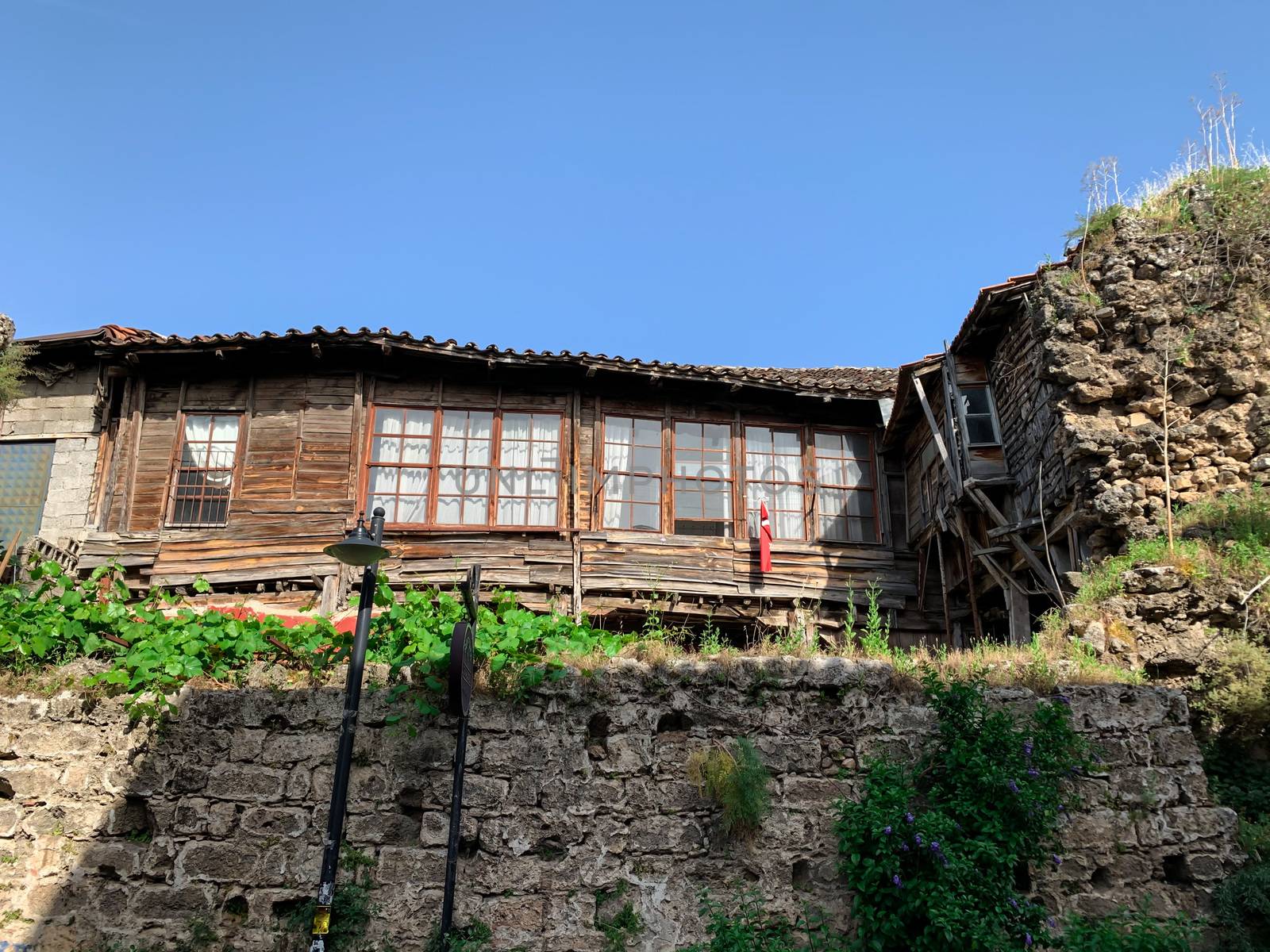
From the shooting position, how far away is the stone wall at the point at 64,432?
501 inches

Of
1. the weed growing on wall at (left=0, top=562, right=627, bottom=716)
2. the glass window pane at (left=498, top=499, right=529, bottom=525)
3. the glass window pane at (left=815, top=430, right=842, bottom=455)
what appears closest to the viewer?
the weed growing on wall at (left=0, top=562, right=627, bottom=716)

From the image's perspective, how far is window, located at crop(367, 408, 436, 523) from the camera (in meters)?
12.8

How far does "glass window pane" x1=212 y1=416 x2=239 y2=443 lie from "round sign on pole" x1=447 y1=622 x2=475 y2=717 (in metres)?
8.19

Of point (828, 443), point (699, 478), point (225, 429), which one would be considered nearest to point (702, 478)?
point (699, 478)

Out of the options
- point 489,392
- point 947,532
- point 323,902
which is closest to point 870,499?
point 947,532

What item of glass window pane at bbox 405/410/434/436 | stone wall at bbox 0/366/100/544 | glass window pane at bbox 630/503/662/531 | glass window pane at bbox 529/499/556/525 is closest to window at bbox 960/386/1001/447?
glass window pane at bbox 630/503/662/531

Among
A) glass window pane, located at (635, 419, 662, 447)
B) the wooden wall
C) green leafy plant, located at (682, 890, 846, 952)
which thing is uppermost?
glass window pane, located at (635, 419, 662, 447)

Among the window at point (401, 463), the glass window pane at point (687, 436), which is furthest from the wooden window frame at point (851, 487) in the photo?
the window at point (401, 463)

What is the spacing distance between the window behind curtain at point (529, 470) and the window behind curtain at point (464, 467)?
0.67 ft

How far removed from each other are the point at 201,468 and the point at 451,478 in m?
3.40

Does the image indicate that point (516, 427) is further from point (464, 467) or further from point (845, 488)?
point (845, 488)

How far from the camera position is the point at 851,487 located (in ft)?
45.5

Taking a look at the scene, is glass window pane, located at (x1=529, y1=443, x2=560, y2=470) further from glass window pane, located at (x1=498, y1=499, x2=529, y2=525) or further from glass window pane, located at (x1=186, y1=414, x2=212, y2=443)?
glass window pane, located at (x1=186, y1=414, x2=212, y2=443)

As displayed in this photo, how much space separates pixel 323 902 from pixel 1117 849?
5.24 metres
